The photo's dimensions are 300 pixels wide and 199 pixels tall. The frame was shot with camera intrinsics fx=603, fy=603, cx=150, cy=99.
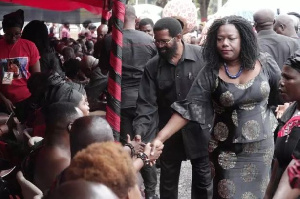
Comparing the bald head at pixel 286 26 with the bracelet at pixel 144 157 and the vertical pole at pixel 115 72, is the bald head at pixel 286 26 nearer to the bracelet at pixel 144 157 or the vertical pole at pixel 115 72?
the vertical pole at pixel 115 72

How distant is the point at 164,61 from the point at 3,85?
1.98 m

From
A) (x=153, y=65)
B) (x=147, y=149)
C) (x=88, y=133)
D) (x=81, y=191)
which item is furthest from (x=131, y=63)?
(x=81, y=191)

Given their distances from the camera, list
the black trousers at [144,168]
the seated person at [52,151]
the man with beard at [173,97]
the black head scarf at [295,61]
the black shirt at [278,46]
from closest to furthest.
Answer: the seated person at [52,151] < the black head scarf at [295,61] < the man with beard at [173,97] < the black trousers at [144,168] < the black shirt at [278,46]

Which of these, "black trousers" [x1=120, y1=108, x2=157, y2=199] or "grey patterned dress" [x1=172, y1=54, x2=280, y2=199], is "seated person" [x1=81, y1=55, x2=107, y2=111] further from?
"grey patterned dress" [x1=172, y1=54, x2=280, y2=199]

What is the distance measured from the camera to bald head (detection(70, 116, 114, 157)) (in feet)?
9.89

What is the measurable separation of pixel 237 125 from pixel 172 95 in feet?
3.91

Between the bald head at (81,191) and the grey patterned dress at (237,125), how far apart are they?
283cm

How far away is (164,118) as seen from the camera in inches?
229

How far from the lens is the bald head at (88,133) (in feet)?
9.89

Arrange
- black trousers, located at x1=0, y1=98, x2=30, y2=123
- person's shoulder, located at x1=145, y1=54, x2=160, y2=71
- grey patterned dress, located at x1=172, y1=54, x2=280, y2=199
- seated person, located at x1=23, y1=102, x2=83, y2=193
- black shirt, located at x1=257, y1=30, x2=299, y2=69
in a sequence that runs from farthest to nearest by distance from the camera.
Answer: black shirt, located at x1=257, y1=30, x2=299, y2=69
black trousers, located at x1=0, y1=98, x2=30, y2=123
person's shoulder, located at x1=145, y1=54, x2=160, y2=71
grey patterned dress, located at x1=172, y1=54, x2=280, y2=199
seated person, located at x1=23, y1=102, x2=83, y2=193

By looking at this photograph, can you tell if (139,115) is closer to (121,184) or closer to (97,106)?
(97,106)

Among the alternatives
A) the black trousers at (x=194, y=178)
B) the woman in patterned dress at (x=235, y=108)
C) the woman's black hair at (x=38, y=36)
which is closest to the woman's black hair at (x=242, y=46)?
the woman in patterned dress at (x=235, y=108)

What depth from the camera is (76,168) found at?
214cm

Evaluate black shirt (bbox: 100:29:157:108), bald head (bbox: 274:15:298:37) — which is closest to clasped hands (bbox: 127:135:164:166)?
black shirt (bbox: 100:29:157:108)
